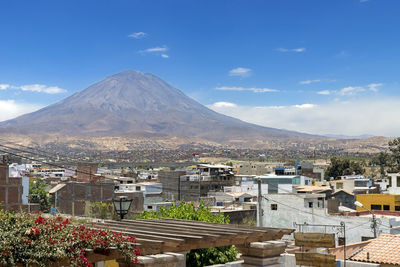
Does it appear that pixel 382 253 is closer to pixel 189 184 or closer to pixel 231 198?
pixel 231 198

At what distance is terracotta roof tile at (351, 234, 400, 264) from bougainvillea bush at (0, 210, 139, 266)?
12.5 meters

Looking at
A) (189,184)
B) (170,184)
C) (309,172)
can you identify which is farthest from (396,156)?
(170,184)

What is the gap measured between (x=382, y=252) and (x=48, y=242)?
14035 mm

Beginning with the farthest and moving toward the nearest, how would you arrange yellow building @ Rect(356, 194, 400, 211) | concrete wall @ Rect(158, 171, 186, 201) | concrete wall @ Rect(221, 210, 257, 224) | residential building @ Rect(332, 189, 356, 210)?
concrete wall @ Rect(158, 171, 186, 201), residential building @ Rect(332, 189, 356, 210), yellow building @ Rect(356, 194, 400, 211), concrete wall @ Rect(221, 210, 257, 224)

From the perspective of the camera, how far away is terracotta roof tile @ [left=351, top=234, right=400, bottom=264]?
15.8 m

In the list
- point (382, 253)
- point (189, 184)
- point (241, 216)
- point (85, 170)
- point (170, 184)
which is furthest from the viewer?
point (170, 184)

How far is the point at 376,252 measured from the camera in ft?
54.2

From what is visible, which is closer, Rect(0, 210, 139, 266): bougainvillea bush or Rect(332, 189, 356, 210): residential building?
Rect(0, 210, 139, 266): bougainvillea bush

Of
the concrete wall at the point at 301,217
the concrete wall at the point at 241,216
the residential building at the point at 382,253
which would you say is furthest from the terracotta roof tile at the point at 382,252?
the concrete wall at the point at 241,216

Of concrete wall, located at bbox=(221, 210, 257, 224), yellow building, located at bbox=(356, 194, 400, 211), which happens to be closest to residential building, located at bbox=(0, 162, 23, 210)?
concrete wall, located at bbox=(221, 210, 257, 224)

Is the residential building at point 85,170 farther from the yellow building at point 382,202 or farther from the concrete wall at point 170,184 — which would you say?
the yellow building at point 382,202

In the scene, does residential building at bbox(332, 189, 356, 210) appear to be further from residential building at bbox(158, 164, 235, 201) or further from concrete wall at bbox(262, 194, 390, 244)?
concrete wall at bbox(262, 194, 390, 244)

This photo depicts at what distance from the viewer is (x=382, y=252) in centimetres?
1645

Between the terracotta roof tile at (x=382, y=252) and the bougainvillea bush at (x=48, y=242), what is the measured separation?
40.9ft
